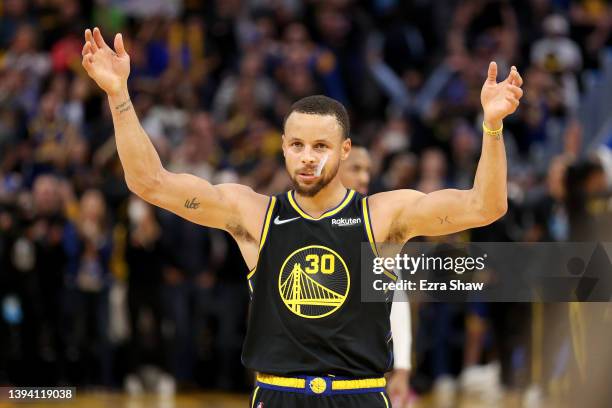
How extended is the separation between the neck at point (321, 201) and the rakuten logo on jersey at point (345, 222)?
0.38ft

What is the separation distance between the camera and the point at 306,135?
623cm

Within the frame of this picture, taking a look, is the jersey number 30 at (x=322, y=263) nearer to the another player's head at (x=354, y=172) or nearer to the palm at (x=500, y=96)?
the palm at (x=500, y=96)

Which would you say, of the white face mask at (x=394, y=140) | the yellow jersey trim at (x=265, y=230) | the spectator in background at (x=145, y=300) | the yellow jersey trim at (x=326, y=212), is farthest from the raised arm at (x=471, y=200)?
the white face mask at (x=394, y=140)

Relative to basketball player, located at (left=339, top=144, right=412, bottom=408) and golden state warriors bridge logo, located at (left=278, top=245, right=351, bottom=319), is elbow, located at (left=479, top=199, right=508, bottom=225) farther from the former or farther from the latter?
basketball player, located at (left=339, top=144, right=412, bottom=408)

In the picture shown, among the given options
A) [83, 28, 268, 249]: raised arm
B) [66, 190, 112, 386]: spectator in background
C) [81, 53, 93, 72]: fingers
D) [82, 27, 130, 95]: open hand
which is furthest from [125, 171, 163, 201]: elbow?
[66, 190, 112, 386]: spectator in background

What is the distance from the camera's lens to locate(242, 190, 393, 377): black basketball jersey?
6109 mm

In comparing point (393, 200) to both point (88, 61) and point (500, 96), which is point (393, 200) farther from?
point (88, 61)

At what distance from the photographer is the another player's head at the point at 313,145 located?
20.4 ft

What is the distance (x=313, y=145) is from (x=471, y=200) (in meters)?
0.89

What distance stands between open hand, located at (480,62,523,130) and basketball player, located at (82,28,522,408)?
0.03 meters

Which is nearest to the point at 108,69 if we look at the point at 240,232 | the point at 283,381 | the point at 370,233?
the point at 240,232

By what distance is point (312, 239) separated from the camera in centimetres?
623

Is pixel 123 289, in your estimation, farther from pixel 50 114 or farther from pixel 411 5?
pixel 411 5

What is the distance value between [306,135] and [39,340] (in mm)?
9842
